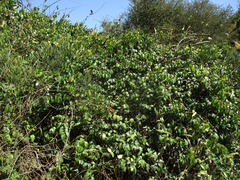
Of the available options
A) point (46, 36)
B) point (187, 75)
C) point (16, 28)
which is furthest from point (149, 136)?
point (16, 28)

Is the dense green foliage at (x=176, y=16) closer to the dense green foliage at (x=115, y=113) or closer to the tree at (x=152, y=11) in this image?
the tree at (x=152, y=11)

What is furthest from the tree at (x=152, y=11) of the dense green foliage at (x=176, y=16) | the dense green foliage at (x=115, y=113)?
the dense green foliage at (x=115, y=113)

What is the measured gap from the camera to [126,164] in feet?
8.11

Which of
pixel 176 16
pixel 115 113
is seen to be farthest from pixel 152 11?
pixel 115 113

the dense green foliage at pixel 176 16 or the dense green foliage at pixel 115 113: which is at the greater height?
the dense green foliage at pixel 176 16

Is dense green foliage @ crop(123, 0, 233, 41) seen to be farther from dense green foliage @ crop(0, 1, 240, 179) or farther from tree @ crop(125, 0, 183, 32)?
dense green foliage @ crop(0, 1, 240, 179)

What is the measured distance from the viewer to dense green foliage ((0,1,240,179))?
2.45m

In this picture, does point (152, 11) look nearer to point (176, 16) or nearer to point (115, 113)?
point (176, 16)

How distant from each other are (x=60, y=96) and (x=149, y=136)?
147cm

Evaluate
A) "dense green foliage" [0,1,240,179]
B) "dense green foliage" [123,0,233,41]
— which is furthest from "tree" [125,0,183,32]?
"dense green foliage" [0,1,240,179]

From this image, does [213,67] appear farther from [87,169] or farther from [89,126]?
[87,169]

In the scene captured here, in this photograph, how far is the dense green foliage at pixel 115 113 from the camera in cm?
245

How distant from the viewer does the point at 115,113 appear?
2.81m

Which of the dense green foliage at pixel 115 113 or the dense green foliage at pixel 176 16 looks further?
the dense green foliage at pixel 176 16
